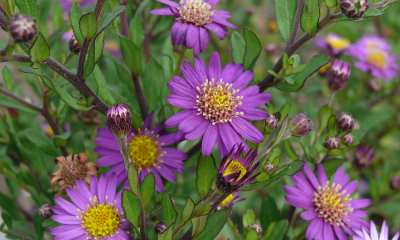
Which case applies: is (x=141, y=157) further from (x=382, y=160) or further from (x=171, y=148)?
(x=382, y=160)

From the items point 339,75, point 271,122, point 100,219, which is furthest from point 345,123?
point 100,219

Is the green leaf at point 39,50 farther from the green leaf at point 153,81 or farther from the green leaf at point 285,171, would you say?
the green leaf at point 285,171

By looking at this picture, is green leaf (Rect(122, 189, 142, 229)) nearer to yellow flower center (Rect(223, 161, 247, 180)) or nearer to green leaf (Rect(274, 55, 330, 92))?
yellow flower center (Rect(223, 161, 247, 180))

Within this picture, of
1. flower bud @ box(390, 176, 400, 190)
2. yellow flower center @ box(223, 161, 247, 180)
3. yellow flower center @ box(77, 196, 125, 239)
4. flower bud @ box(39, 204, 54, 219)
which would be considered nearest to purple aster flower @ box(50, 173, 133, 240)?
yellow flower center @ box(77, 196, 125, 239)

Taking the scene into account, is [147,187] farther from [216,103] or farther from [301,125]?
[301,125]

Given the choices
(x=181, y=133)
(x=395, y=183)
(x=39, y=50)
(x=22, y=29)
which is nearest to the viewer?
(x=22, y=29)

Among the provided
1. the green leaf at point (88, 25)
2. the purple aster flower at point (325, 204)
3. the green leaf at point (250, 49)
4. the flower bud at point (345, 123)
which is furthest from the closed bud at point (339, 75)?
the green leaf at point (88, 25)
